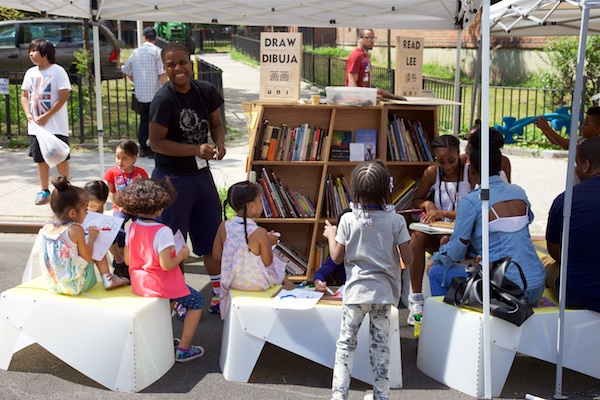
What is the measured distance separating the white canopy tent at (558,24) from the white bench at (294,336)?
3.36ft

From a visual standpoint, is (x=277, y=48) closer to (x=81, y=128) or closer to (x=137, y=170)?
(x=137, y=170)

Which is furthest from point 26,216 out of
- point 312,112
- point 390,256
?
point 390,256

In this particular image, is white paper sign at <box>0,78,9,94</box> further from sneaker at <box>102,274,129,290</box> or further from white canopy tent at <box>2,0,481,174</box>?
sneaker at <box>102,274,129,290</box>

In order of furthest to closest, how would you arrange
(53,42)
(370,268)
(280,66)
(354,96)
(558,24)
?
(53,42) < (558,24) < (280,66) < (354,96) < (370,268)

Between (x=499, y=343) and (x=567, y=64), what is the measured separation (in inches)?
514

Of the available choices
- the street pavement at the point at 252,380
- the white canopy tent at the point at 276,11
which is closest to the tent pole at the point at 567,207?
the street pavement at the point at 252,380

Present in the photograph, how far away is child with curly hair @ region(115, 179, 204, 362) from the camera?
17.3 feet

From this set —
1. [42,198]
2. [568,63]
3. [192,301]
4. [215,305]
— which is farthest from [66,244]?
[568,63]

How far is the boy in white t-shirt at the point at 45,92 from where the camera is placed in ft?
30.3

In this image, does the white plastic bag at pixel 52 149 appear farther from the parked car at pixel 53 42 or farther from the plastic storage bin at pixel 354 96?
the parked car at pixel 53 42

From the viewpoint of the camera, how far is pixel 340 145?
747cm

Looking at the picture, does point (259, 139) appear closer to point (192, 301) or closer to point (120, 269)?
point (120, 269)

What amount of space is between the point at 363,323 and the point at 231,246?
1098 millimetres

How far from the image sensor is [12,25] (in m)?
21.0
